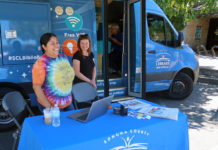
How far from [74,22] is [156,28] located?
2.08 metres

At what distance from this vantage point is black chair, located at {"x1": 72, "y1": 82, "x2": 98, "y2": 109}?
2.98 meters

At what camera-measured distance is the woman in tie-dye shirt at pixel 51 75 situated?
90.7 inches

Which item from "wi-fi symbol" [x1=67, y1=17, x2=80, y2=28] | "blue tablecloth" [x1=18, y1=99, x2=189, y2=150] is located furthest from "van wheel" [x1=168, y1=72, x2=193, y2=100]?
"blue tablecloth" [x1=18, y1=99, x2=189, y2=150]

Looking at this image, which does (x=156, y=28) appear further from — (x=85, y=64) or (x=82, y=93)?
(x=82, y=93)

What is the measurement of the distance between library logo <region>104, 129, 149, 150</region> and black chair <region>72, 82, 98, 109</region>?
4.14 ft

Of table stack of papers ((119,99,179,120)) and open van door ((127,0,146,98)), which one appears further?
open van door ((127,0,146,98))

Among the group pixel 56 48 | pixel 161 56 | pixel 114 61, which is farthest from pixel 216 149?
pixel 114 61

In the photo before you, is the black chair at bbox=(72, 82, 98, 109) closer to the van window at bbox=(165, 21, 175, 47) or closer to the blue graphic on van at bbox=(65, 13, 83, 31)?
the blue graphic on van at bbox=(65, 13, 83, 31)

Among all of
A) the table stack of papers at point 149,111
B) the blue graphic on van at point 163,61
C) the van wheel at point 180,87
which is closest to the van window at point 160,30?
the blue graphic on van at point 163,61

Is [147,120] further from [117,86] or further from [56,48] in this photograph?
[117,86]

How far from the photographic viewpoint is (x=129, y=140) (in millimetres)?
1869

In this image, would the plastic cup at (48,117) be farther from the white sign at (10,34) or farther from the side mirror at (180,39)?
the side mirror at (180,39)

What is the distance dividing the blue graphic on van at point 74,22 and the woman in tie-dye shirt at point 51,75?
1605 millimetres

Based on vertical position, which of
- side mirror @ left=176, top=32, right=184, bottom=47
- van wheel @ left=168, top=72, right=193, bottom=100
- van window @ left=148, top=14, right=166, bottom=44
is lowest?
van wheel @ left=168, top=72, right=193, bottom=100
